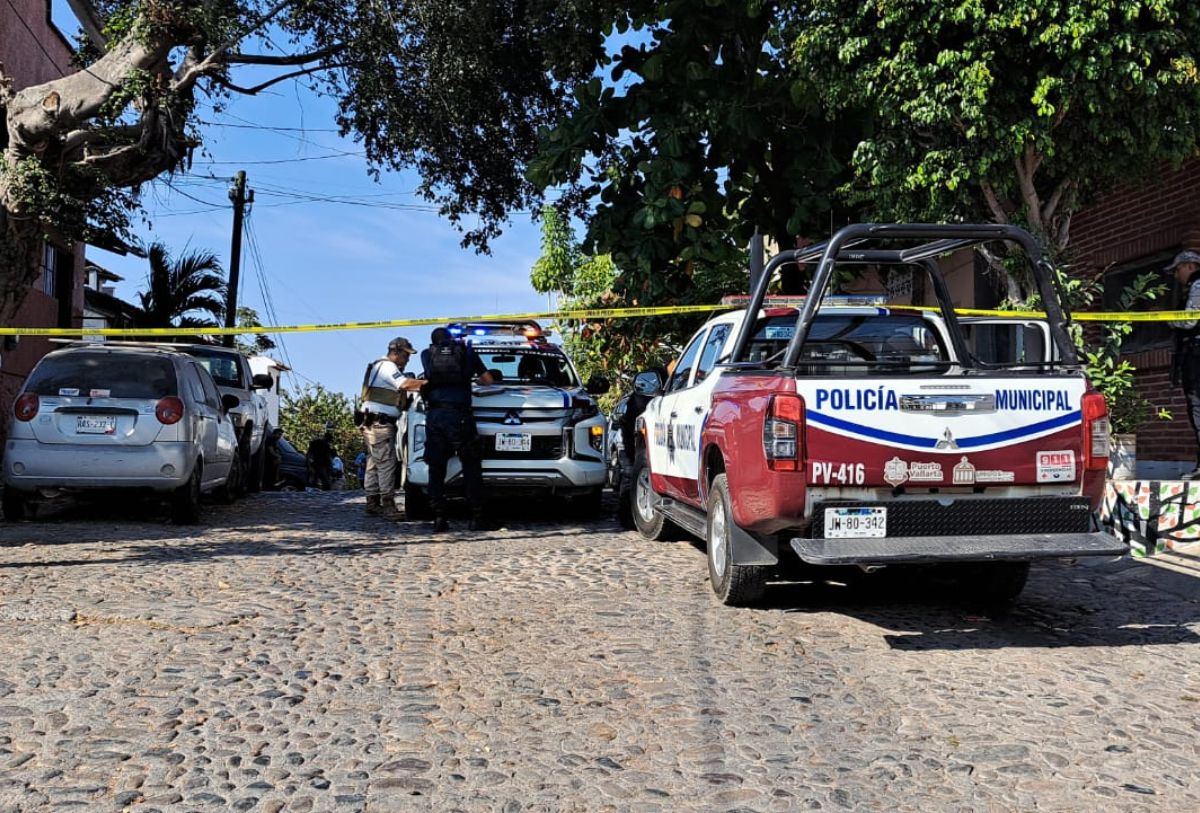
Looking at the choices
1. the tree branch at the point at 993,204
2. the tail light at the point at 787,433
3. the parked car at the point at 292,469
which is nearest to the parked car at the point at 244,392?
the parked car at the point at 292,469

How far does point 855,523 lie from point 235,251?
30.1 m

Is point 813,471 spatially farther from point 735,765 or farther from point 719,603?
point 735,765

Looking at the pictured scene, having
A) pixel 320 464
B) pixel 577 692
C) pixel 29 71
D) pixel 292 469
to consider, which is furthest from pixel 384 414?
pixel 320 464

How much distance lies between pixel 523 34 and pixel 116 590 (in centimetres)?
1145

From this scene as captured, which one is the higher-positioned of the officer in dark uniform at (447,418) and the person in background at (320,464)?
the officer in dark uniform at (447,418)

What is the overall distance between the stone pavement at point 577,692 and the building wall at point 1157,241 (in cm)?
529

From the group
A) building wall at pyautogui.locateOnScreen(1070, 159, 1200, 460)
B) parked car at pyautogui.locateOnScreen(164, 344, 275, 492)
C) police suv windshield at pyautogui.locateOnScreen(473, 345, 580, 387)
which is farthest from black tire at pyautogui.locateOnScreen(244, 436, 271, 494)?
building wall at pyautogui.locateOnScreen(1070, 159, 1200, 460)

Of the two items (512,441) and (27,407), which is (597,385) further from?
(27,407)

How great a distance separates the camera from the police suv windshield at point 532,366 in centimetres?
1182

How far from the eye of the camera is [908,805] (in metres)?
3.62

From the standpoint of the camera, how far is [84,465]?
1038 cm

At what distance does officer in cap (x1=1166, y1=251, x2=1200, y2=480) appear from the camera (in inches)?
374

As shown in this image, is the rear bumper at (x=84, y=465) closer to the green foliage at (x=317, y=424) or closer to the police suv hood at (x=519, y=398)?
the police suv hood at (x=519, y=398)

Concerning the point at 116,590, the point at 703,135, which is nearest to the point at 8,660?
the point at 116,590
